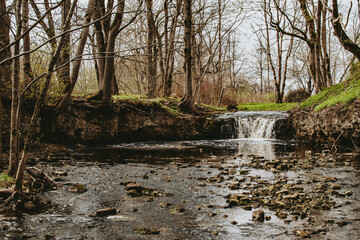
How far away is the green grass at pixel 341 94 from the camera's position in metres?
10.3

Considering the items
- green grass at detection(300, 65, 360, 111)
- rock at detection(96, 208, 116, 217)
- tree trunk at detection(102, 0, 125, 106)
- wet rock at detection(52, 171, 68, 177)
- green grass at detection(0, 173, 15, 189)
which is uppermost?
tree trunk at detection(102, 0, 125, 106)

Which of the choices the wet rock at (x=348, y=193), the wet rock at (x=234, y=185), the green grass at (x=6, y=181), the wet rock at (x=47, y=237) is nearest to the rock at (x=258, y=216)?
the wet rock at (x=234, y=185)

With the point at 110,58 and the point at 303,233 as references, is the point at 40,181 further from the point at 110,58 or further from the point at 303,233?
the point at 110,58

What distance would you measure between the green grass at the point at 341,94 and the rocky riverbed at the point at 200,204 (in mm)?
4083

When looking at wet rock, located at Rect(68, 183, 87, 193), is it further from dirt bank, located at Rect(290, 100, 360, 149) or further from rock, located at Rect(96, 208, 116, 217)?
dirt bank, located at Rect(290, 100, 360, 149)

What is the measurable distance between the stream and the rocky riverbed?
0.01 m

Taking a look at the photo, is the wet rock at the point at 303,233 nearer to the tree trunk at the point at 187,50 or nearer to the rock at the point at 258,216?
the rock at the point at 258,216

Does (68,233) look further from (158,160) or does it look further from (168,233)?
(158,160)

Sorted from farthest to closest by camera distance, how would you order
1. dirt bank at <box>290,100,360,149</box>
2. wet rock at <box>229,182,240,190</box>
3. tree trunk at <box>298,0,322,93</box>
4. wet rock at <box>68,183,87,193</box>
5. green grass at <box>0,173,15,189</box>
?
tree trunk at <box>298,0,322,93</box>, dirt bank at <box>290,100,360,149</box>, wet rock at <box>229,182,240,190</box>, wet rock at <box>68,183,87,193</box>, green grass at <box>0,173,15,189</box>

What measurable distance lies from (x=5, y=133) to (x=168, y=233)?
8482mm

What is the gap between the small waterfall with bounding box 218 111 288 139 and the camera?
49.2 feet

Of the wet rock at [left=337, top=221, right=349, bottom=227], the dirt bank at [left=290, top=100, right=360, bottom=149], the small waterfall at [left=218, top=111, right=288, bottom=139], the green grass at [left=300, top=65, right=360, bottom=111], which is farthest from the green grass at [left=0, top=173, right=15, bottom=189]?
the small waterfall at [left=218, top=111, right=288, bottom=139]

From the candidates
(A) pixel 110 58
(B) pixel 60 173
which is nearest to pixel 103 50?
(A) pixel 110 58

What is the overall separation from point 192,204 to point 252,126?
11.9m
